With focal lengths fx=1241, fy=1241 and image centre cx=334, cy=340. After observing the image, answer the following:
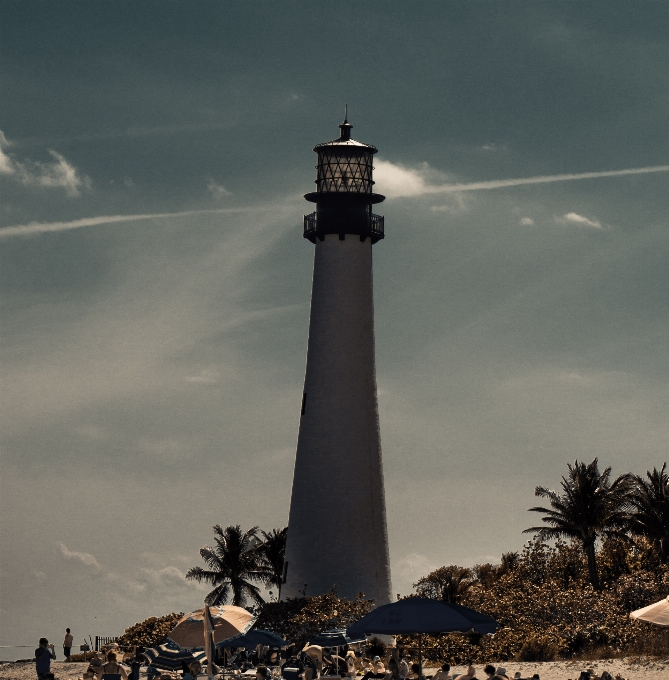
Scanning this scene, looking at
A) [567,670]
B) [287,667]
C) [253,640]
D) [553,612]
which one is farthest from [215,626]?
[553,612]

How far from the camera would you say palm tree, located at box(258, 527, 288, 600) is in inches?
2685

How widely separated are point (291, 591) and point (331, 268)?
14.7 meters

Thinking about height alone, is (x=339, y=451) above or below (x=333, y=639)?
above

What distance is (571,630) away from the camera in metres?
48.6

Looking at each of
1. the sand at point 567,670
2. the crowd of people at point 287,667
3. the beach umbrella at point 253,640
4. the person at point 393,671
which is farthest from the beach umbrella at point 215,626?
the sand at point 567,670

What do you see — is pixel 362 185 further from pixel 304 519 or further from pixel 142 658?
pixel 142 658

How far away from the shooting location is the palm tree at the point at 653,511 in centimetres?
5981

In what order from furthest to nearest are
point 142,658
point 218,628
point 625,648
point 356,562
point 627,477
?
point 627,477, point 356,562, point 142,658, point 625,648, point 218,628

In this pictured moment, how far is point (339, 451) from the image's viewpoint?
55.1 m

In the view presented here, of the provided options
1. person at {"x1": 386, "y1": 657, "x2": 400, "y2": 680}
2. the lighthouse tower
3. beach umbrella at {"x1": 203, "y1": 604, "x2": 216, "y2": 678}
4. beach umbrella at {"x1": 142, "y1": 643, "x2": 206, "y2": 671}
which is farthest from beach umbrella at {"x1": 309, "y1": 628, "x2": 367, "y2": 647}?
the lighthouse tower

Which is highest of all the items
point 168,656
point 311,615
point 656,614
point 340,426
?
point 340,426

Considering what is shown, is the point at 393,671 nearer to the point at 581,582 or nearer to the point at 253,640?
the point at 253,640

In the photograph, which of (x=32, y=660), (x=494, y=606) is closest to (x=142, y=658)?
(x=32, y=660)

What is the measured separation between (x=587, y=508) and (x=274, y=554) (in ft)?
59.0
